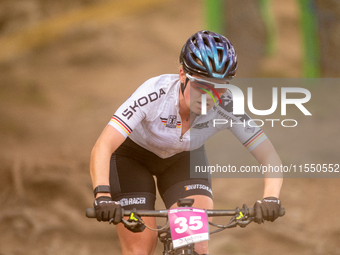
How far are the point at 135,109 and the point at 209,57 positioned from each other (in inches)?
20.6

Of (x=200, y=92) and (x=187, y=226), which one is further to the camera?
(x=200, y=92)

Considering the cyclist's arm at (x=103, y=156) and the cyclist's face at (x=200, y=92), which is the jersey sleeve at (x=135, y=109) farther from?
the cyclist's face at (x=200, y=92)

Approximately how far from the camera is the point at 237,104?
2.80 m

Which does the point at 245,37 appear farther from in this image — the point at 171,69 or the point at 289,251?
the point at 289,251

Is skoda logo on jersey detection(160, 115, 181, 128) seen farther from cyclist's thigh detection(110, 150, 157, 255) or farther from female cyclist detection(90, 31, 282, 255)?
cyclist's thigh detection(110, 150, 157, 255)

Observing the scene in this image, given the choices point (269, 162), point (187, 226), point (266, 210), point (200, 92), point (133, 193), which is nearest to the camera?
point (187, 226)

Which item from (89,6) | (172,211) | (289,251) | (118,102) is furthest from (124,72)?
(172,211)

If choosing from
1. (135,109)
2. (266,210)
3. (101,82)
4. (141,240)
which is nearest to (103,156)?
(135,109)

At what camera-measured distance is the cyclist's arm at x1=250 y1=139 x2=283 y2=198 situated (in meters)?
2.52

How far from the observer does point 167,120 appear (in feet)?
8.89

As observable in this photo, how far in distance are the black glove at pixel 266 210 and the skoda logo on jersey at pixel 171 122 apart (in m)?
0.76

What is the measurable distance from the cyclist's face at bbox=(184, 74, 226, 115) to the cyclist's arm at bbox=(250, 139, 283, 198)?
425 mm

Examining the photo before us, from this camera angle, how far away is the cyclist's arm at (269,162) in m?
2.52

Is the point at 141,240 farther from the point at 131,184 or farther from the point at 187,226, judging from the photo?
the point at 187,226
